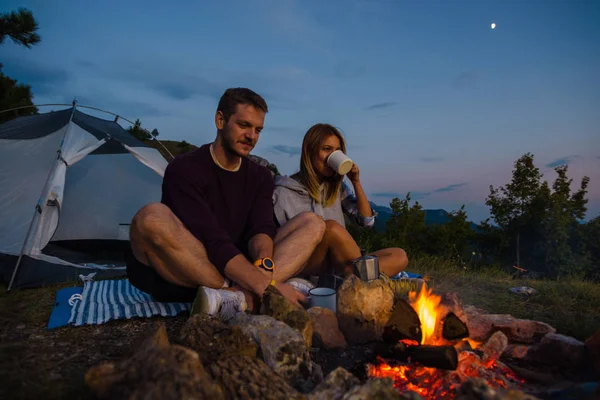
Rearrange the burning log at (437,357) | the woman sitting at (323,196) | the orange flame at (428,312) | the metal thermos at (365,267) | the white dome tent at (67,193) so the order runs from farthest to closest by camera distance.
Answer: the white dome tent at (67,193) < the woman sitting at (323,196) < the metal thermos at (365,267) < the orange flame at (428,312) < the burning log at (437,357)

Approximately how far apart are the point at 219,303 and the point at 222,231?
506 millimetres

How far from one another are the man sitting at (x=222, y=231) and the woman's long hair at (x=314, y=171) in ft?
1.47

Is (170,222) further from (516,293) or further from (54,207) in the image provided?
(516,293)

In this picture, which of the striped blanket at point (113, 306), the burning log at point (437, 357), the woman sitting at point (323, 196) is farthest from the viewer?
the woman sitting at point (323, 196)

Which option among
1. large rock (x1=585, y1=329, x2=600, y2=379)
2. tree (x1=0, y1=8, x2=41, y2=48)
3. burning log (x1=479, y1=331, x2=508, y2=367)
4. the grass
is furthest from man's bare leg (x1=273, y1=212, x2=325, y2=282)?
tree (x1=0, y1=8, x2=41, y2=48)

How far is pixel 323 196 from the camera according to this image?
12.1 feet

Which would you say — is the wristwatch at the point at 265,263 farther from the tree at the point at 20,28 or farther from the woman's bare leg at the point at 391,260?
the tree at the point at 20,28

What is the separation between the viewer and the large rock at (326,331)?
216 cm

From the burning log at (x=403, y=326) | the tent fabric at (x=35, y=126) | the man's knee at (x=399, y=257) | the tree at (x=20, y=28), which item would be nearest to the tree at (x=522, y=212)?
the man's knee at (x=399, y=257)

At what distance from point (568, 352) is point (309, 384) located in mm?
1252

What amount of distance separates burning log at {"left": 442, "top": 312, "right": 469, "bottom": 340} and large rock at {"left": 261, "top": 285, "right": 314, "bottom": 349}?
2.35ft

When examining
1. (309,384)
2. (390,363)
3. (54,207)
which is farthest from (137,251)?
(54,207)

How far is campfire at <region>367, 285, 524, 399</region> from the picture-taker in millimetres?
1708

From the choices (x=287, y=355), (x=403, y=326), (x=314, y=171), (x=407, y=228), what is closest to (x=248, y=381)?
(x=287, y=355)
